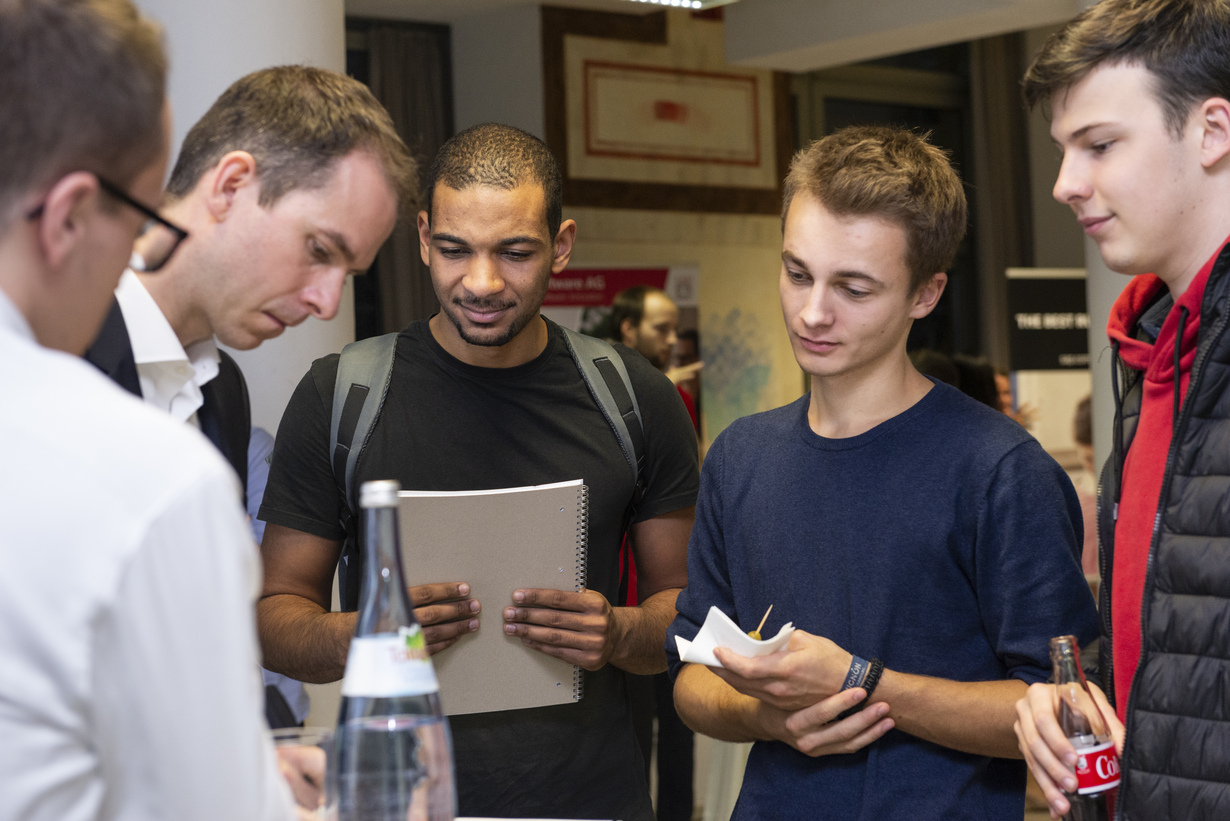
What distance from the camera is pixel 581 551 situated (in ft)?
6.24

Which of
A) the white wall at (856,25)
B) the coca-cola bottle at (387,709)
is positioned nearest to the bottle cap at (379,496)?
the coca-cola bottle at (387,709)

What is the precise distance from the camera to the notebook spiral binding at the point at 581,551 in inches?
73.6

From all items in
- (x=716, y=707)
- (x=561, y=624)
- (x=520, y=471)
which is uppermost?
(x=520, y=471)

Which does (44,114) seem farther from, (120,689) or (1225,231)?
(1225,231)

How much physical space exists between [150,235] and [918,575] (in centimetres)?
108

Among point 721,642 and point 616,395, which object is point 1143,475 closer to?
point 721,642

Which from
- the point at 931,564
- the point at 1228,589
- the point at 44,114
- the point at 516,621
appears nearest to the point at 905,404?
the point at 931,564

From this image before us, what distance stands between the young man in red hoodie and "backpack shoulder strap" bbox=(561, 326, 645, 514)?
2.67 feet

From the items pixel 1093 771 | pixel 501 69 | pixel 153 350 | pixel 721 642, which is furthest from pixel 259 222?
pixel 501 69

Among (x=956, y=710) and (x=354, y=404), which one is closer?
(x=956, y=710)

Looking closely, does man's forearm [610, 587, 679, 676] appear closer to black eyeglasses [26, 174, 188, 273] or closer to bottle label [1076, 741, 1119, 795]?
bottle label [1076, 741, 1119, 795]

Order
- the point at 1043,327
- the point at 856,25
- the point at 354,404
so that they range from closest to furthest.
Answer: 1. the point at 354,404
2. the point at 856,25
3. the point at 1043,327

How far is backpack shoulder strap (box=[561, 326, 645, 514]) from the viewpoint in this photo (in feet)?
6.81

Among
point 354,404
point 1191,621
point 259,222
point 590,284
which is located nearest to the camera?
point 1191,621
